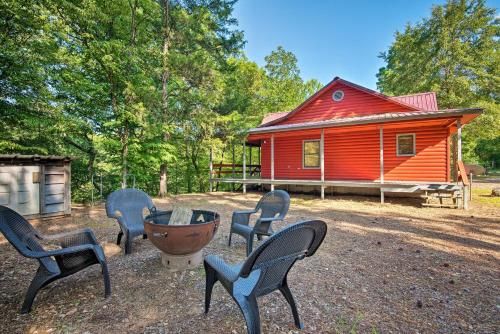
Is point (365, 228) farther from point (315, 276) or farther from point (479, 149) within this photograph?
point (479, 149)

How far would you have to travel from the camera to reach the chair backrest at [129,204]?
4.29m

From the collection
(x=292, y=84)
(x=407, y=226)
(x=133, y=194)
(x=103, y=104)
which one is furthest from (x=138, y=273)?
(x=292, y=84)

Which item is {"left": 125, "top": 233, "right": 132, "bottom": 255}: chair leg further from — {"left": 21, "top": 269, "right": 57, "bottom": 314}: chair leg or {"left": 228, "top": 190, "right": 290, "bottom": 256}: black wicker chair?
{"left": 228, "top": 190, "right": 290, "bottom": 256}: black wicker chair

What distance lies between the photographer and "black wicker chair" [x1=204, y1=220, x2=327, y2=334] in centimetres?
182

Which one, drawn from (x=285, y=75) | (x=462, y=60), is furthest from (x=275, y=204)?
(x=285, y=75)

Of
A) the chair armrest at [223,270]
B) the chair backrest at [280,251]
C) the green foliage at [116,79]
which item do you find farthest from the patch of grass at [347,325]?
the green foliage at [116,79]

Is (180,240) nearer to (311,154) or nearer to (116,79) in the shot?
(116,79)

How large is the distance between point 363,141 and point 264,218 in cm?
845

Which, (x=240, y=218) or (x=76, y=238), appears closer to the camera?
(x=76, y=238)

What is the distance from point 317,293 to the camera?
282cm

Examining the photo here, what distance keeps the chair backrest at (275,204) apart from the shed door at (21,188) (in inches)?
218

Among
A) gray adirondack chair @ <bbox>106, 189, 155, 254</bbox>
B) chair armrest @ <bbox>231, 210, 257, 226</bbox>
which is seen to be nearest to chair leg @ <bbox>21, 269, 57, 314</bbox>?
gray adirondack chair @ <bbox>106, 189, 155, 254</bbox>

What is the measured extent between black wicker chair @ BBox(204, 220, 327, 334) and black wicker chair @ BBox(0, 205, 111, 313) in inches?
57.6

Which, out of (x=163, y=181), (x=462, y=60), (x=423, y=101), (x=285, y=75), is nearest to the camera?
(x=163, y=181)
